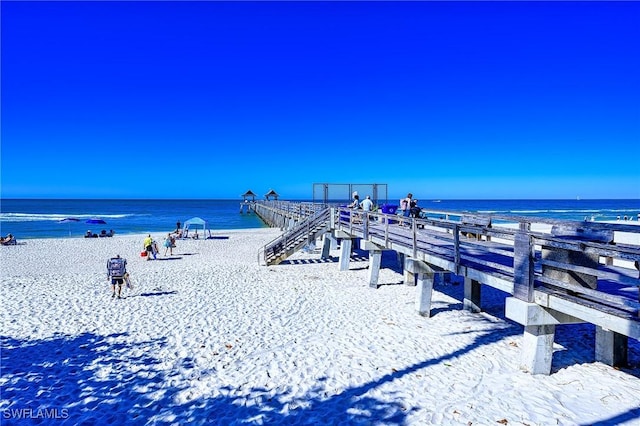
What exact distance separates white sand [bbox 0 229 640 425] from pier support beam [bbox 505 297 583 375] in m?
0.21

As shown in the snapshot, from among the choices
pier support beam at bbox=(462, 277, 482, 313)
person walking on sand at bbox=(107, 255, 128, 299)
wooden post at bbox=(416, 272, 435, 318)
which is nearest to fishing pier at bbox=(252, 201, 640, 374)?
wooden post at bbox=(416, 272, 435, 318)

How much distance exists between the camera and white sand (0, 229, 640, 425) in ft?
18.1

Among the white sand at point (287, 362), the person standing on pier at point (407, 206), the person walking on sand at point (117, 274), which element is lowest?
the white sand at point (287, 362)

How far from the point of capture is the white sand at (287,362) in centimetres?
552

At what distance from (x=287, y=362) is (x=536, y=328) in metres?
4.04

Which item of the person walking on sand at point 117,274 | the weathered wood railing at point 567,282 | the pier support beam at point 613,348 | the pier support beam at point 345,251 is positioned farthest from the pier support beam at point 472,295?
the person walking on sand at point 117,274

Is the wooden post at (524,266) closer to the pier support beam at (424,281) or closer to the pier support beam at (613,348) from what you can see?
the pier support beam at (613,348)

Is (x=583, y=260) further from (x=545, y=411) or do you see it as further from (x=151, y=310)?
(x=151, y=310)

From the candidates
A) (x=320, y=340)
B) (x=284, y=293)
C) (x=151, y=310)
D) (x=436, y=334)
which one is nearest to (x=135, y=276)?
(x=151, y=310)

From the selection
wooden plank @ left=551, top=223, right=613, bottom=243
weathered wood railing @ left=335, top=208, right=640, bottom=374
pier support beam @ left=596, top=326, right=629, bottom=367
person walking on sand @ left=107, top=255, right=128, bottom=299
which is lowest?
pier support beam @ left=596, top=326, right=629, bottom=367

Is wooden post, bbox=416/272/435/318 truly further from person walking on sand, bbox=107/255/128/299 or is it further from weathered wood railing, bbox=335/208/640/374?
person walking on sand, bbox=107/255/128/299

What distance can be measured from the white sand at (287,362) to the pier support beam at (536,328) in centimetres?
21

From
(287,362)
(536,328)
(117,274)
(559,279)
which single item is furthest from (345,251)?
(559,279)

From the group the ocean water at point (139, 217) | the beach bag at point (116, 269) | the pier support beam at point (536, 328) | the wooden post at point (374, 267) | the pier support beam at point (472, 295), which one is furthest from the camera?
the ocean water at point (139, 217)
